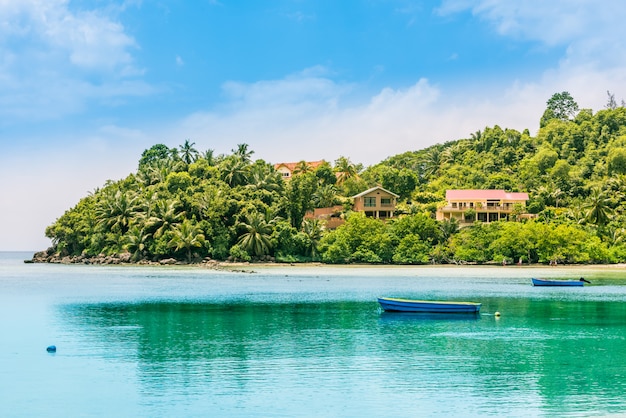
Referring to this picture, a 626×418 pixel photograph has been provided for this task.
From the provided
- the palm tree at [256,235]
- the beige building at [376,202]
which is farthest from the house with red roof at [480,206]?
the palm tree at [256,235]

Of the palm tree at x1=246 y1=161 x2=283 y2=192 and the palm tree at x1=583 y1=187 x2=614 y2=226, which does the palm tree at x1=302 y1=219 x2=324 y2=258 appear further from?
the palm tree at x1=583 y1=187 x2=614 y2=226

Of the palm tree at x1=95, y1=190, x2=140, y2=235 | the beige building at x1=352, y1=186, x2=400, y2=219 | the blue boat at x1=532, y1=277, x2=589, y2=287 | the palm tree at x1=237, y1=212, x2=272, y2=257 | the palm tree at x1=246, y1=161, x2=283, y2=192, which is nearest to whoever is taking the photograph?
the blue boat at x1=532, y1=277, x2=589, y2=287

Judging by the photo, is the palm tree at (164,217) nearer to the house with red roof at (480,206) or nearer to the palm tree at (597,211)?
the house with red roof at (480,206)

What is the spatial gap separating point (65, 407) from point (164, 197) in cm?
9017

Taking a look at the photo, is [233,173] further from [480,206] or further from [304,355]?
[304,355]

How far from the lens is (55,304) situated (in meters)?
51.6

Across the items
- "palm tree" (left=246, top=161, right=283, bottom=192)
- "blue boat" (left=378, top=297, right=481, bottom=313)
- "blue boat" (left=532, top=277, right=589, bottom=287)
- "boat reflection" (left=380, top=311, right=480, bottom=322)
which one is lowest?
"boat reflection" (left=380, top=311, right=480, bottom=322)

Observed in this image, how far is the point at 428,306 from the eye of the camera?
45.6 metres

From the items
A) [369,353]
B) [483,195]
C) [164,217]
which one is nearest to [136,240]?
[164,217]

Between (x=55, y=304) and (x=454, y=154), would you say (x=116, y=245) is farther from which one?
(x=454, y=154)

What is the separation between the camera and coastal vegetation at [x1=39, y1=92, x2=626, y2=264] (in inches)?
4026

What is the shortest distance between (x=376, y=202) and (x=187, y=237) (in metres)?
31.0

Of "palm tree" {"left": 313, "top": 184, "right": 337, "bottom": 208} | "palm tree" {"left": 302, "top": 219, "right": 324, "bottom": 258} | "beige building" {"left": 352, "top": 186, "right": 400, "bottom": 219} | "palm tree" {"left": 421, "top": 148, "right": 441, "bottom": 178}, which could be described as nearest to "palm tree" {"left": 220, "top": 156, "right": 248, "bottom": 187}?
"palm tree" {"left": 313, "top": 184, "right": 337, "bottom": 208}

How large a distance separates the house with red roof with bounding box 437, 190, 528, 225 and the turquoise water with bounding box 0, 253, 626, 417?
162ft
